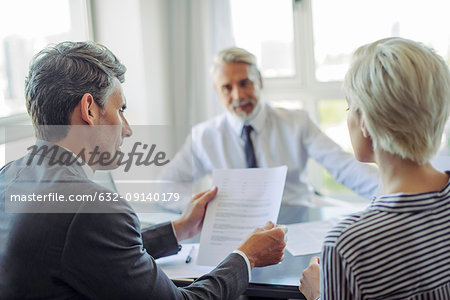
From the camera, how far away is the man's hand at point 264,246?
1.39m

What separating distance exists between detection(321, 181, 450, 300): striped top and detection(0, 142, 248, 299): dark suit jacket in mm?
425

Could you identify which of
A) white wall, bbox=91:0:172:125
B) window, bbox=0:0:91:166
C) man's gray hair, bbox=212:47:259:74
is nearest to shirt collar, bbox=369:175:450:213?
window, bbox=0:0:91:166

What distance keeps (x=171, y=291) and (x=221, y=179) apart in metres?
0.63

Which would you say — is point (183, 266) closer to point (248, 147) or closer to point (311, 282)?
point (311, 282)

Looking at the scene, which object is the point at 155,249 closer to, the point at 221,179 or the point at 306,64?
the point at 221,179

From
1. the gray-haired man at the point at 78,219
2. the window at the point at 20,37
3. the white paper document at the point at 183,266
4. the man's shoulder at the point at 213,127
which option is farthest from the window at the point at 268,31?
→ the gray-haired man at the point at 78,219

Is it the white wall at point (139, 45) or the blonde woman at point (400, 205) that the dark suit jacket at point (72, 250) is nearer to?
the blonde woman at point (400, 205)

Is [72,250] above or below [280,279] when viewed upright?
above

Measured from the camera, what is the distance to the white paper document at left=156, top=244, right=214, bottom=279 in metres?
1.51

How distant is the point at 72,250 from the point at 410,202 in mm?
721

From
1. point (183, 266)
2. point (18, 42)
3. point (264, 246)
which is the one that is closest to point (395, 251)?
point (264, 246)

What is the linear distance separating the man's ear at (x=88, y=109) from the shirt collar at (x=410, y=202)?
707mm

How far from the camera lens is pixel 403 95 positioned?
0.97 meters

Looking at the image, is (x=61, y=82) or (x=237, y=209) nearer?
(x=61, y=82)
